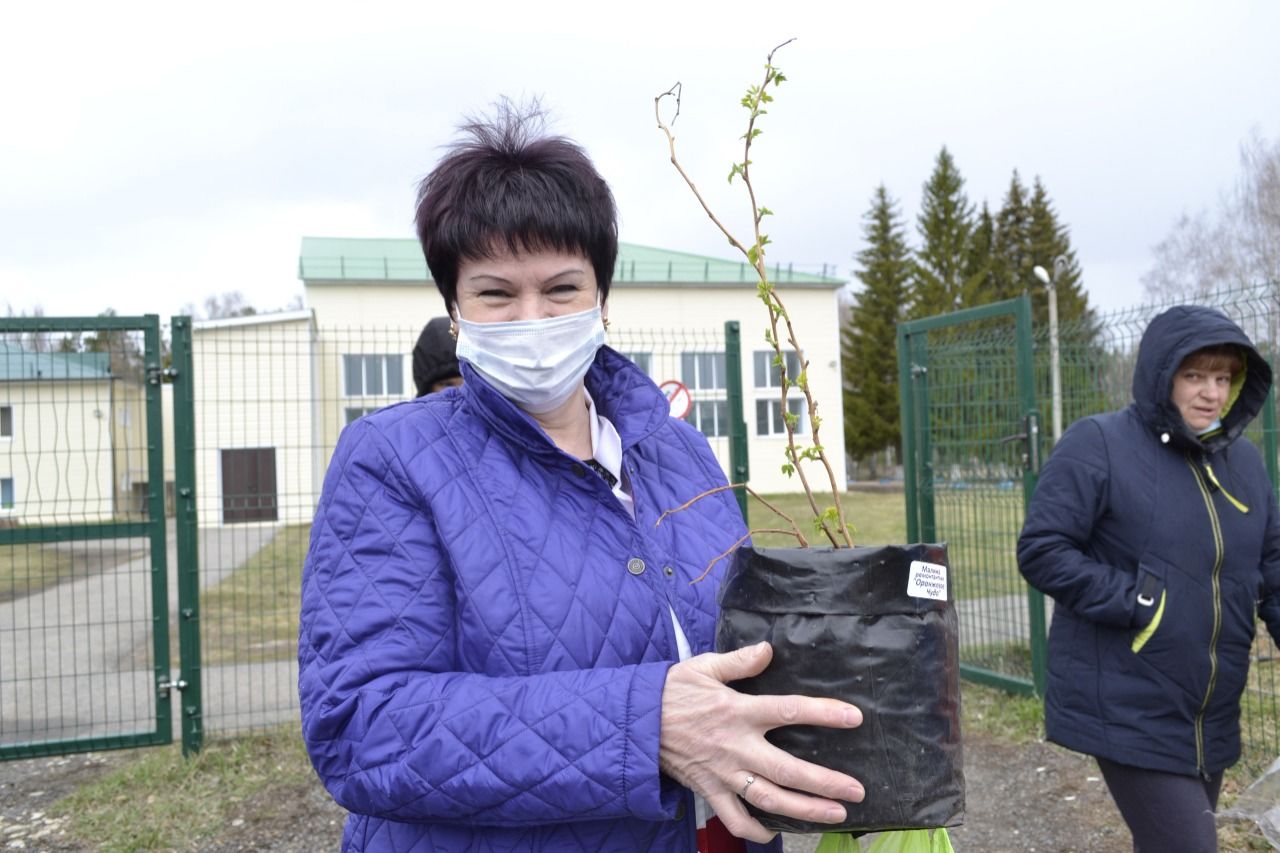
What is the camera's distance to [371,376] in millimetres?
6980

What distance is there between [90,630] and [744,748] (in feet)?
17.4

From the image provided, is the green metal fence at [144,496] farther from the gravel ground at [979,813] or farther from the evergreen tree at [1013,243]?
the evergreen tree at [1013,243]

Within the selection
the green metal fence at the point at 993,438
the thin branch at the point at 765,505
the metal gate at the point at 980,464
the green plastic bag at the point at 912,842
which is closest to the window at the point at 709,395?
the metal gate at the point at 980,464

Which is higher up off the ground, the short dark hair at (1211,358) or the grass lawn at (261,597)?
the short dark hair at (1211,358)

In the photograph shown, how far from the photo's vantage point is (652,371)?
689 cm

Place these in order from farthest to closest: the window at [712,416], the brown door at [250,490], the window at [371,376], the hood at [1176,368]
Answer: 1. the window at [371,376]
2. the window at [712,416]
3. the brown door at [250,490]
4. the hood at [1176,368]

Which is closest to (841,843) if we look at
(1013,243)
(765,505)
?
(765,505)

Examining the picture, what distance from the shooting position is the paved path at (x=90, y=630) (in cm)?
528

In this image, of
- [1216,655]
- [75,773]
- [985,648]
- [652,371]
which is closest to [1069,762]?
[985,648]

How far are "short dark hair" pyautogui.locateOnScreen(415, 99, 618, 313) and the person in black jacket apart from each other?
1982mm

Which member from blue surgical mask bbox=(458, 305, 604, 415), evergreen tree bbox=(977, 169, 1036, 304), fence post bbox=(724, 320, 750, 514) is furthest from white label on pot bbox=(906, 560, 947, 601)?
evergreen tree bbox=(977, 169, 1036, 304)

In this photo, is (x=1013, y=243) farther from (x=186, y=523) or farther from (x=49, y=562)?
(x=49, y=562)

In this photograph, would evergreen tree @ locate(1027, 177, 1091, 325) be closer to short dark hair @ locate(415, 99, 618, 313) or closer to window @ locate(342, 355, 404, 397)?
window @ locate(342, 355, 404, 397)

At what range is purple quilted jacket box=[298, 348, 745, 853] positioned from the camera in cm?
119
